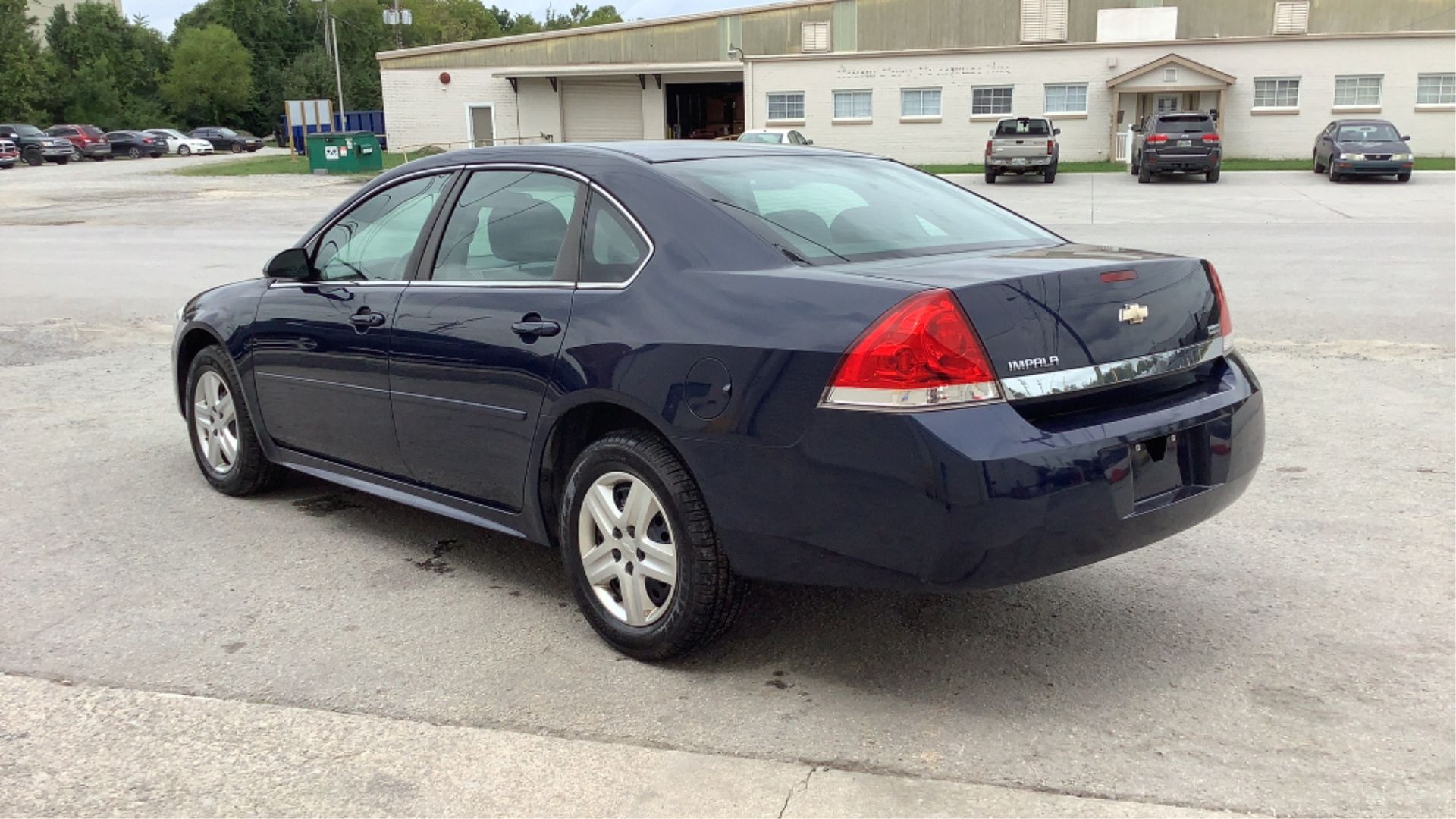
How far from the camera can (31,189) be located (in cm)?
3647

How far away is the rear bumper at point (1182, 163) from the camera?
2967cm

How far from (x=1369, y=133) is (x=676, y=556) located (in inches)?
1223

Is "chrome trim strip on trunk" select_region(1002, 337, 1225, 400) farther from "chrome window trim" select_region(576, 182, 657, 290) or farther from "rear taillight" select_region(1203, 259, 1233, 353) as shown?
"chrome window trim" select_region(576, 182, 657, 290)

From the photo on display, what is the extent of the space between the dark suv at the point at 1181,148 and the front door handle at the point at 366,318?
28303 millimetres

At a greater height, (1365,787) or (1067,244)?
(1067,244)

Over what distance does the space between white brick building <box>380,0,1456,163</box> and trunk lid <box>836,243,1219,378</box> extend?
39.7m

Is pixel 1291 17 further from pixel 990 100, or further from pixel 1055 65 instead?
pixel 990 100

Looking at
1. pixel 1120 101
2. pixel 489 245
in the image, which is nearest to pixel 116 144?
pixel 1120 101

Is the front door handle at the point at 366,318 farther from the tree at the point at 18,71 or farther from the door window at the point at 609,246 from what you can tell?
the tree at the point at 18,71

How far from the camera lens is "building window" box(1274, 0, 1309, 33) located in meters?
41.0

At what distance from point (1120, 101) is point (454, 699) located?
41.6 meters

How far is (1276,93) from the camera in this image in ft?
134

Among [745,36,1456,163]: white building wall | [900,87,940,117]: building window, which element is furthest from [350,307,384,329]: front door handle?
[900,87,940,117]: building window

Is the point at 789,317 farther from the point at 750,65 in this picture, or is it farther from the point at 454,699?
the point at 750,65
